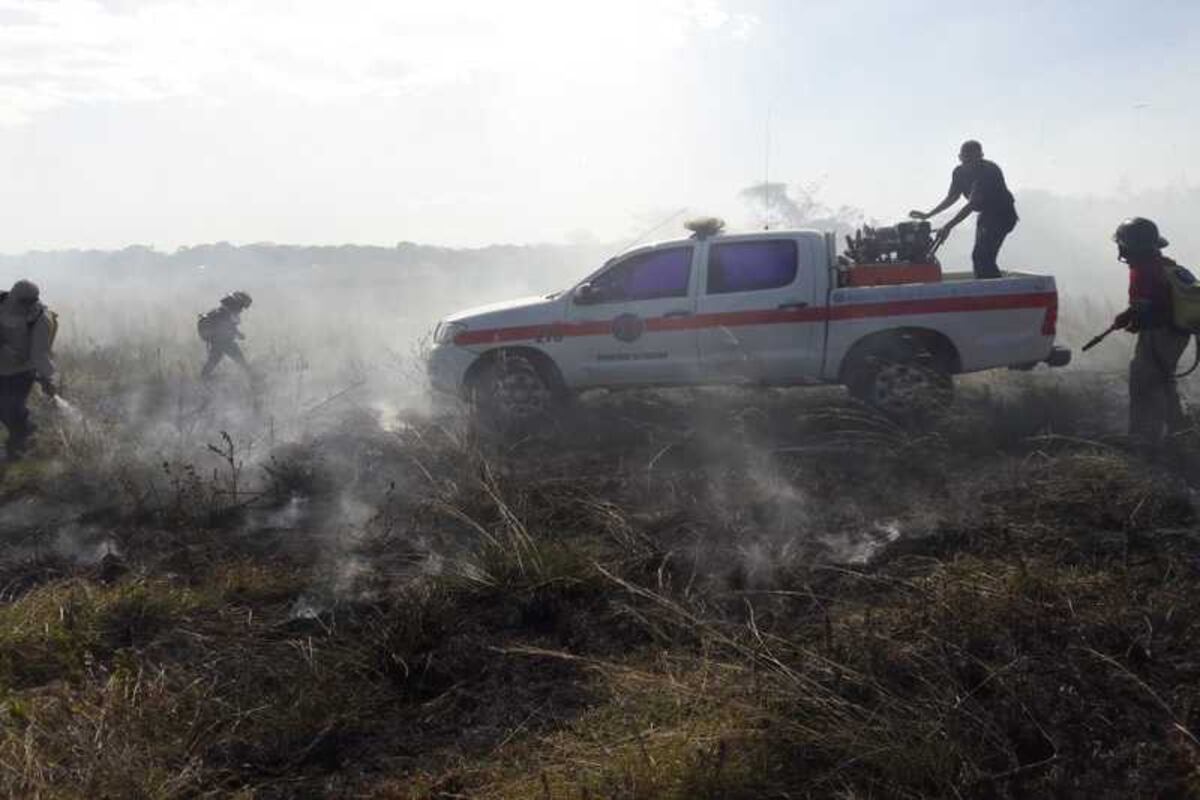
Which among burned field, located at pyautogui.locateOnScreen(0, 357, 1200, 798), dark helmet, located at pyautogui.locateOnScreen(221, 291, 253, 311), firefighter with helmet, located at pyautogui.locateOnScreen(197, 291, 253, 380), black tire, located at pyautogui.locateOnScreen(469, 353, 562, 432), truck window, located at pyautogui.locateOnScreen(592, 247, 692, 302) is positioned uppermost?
truck window, located at pyautogui.locateOnScreen(592, 247, 692, 302)

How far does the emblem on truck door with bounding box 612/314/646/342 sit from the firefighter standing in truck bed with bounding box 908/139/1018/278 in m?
3.14

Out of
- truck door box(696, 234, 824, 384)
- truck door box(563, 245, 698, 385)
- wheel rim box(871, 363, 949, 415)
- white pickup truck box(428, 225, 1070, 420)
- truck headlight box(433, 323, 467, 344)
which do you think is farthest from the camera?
truck headlight box(433, 323, 467, 344)

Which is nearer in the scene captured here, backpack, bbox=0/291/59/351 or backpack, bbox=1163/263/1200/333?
backpack, bbox=1163/263/1200/333

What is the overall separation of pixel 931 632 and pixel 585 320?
5.22 metres

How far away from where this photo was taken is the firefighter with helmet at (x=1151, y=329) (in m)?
6.84

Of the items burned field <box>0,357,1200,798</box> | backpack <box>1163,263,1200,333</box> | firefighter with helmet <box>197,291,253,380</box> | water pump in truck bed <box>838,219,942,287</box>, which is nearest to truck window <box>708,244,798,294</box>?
water pump in truck bed <box>838,219,942,287</box>

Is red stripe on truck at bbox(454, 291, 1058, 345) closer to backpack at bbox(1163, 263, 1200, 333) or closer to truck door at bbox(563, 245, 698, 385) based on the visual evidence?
truck door at bbox(563, 245, 698, 385)

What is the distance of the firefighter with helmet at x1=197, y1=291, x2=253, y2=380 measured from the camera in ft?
37.6

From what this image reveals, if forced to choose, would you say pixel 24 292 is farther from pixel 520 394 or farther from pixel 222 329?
pixel 520 394

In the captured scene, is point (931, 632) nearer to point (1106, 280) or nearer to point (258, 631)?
point (258, 631)

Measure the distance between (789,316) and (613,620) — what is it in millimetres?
4309

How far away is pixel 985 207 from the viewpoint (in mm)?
8906

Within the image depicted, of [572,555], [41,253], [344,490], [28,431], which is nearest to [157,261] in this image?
[41,253]

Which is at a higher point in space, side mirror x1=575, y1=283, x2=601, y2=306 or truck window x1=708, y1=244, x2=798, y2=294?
truck window x1=708, y1=244, x2=798, y2=294
